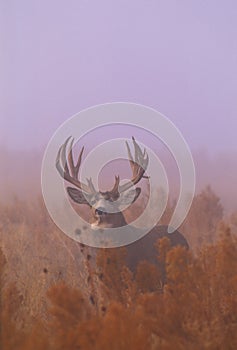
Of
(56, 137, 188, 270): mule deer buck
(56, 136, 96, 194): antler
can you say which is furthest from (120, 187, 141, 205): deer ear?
(56, 136, 96, 194): antler

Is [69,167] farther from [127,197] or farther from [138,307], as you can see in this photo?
[138,307]

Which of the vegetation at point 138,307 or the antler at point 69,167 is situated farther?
the antler at point 69,167

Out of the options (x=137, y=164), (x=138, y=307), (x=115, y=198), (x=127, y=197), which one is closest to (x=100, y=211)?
(x=115, y=198)

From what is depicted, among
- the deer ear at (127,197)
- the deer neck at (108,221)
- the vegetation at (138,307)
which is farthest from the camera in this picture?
the deer ear at (127,197)

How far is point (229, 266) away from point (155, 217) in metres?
3.46

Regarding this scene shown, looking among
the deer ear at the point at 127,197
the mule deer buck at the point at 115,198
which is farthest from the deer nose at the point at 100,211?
the deer ear at the point at 127,197

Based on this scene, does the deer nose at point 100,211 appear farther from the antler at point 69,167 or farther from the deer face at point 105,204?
the antler at point 69,167

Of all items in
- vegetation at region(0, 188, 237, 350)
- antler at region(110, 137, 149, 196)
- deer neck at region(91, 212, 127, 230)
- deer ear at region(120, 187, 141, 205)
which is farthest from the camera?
antler at region(110, 137, 149, 196)

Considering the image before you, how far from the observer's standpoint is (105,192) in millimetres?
4152

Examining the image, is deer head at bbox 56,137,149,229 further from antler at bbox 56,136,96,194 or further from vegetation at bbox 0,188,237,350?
vegetation at bbox 0,188,237,350

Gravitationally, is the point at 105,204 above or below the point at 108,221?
above

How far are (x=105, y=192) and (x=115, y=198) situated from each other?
0.12 m

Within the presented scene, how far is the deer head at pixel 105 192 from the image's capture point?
4098 millimetres

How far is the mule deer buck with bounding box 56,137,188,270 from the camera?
4109mm
